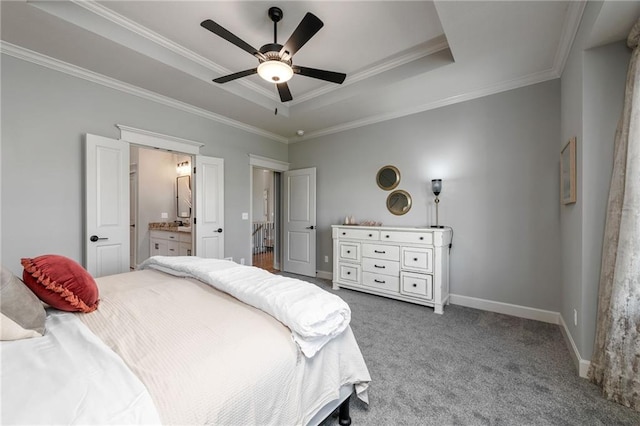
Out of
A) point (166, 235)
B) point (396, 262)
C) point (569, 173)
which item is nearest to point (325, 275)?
point (396, 262)

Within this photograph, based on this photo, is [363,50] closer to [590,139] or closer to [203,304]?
[590,139]

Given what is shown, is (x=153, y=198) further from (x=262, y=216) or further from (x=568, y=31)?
(x=568, y=31)

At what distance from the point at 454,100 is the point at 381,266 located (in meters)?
2.36

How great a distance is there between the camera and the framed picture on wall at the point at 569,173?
2.12 meters

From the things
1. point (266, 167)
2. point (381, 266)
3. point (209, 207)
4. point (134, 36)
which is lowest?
point (381, 266)

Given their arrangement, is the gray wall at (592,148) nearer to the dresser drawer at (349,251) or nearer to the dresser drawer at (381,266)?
A: the dresser drawer at (381,266)

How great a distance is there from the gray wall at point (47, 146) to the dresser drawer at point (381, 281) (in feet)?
11.1

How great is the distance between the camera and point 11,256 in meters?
2.41

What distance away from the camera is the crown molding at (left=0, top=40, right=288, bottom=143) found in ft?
7.90

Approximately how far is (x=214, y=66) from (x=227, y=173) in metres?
1.61

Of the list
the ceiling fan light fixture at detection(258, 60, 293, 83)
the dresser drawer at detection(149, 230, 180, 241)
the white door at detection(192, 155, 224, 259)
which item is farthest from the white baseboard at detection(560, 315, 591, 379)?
the dresser drawer at detection(149, 230, 180, 241)

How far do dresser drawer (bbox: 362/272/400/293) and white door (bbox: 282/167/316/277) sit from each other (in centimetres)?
128

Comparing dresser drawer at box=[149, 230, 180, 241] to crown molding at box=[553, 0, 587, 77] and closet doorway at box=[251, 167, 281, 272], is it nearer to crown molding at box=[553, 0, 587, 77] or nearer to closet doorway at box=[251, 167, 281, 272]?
closet doorway at box=[251, 167, 281, 272]

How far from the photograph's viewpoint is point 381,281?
11.7ft
